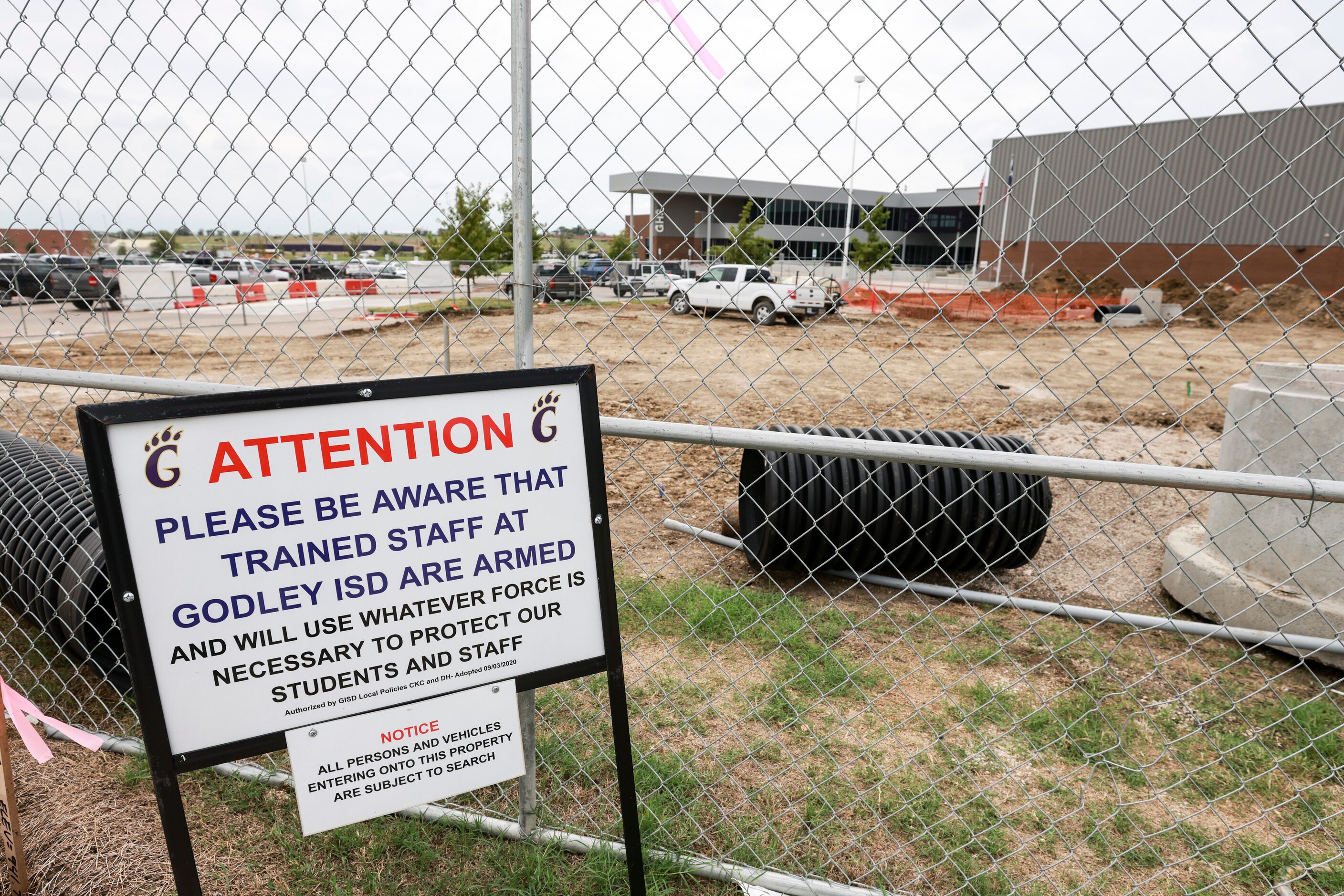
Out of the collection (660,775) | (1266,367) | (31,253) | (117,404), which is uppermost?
(31,253)

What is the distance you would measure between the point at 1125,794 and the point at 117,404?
12.2 ft

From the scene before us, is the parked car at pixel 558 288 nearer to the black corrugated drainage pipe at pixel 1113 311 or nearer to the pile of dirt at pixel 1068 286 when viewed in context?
the black corrugated drainage pipe at pixel 1113 311

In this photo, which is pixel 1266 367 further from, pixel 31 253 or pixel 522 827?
pixel 31 253

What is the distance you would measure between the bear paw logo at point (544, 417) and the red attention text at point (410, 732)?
69cm

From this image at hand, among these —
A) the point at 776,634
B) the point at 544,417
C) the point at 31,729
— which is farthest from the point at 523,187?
the point at 776,634

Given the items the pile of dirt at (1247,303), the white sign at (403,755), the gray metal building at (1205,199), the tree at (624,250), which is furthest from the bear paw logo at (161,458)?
the pile of dirt at (1247,303)

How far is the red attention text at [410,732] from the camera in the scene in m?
1.85

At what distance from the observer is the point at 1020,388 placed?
1488 cm

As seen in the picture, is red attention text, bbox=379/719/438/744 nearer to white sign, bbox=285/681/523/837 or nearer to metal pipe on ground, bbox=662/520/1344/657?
white sign, bbox=285/681/523/837

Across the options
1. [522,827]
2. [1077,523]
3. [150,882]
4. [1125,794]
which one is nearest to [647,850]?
[522,827]

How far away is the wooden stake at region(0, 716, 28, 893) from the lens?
7.66ft

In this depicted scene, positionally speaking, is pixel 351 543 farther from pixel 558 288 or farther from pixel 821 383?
pixel 821 383

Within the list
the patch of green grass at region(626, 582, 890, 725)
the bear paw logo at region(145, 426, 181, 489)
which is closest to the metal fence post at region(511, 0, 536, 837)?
the bear paw logo at region(145, 426, 181, 489)

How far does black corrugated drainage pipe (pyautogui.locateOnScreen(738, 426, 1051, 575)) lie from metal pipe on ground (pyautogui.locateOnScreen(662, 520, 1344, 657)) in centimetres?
17
